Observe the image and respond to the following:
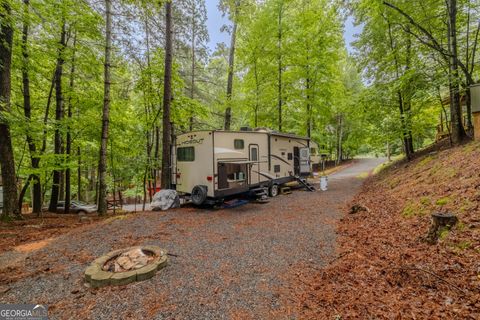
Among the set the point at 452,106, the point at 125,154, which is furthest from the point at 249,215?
the point at 452,106

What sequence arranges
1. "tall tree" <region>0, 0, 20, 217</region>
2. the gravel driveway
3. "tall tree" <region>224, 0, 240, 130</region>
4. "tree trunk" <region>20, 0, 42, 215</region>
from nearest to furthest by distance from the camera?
the gravel driveway, "tall tree" <region>0, 0, 20, 217</region>, "tree trunk" <region>20, 0, 42, 215</region>, "tall tree" <region>224, 0, 240, 130</region>

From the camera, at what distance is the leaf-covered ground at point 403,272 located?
2480 millimetres

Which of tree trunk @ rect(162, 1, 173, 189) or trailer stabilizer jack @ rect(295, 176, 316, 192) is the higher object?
tree trunk @ rect(162, 1, 173, 189)

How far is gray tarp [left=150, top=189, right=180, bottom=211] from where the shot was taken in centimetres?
834

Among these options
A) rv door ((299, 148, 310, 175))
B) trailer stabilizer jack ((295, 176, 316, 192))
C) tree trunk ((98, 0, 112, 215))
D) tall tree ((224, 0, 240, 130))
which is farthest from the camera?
tall tree ((224, 0, 240, 130))

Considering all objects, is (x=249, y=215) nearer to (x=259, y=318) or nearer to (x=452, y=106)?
(x=259, y=318)

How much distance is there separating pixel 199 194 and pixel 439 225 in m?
6.52

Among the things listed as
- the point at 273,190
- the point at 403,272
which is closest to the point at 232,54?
the point at 273,190

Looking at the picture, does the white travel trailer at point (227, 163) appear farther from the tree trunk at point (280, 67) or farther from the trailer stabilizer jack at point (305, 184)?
the tree trunk at point (280, 67)

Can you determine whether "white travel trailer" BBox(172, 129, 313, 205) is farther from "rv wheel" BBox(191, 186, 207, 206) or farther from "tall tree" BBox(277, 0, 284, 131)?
"tall tree" BBox(277, 0, 284, 131)

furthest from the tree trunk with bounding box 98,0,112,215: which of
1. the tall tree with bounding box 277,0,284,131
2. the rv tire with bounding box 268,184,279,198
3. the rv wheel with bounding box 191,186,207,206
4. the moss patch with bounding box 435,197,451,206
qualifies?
the moss patch with bounding box 435,197,451,206

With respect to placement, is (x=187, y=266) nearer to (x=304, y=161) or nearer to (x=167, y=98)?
(x=167, y=98)

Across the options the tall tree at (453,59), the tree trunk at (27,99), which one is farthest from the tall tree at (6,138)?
Answer: the tall tree at (453,59)

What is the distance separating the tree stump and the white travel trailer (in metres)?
5.79
